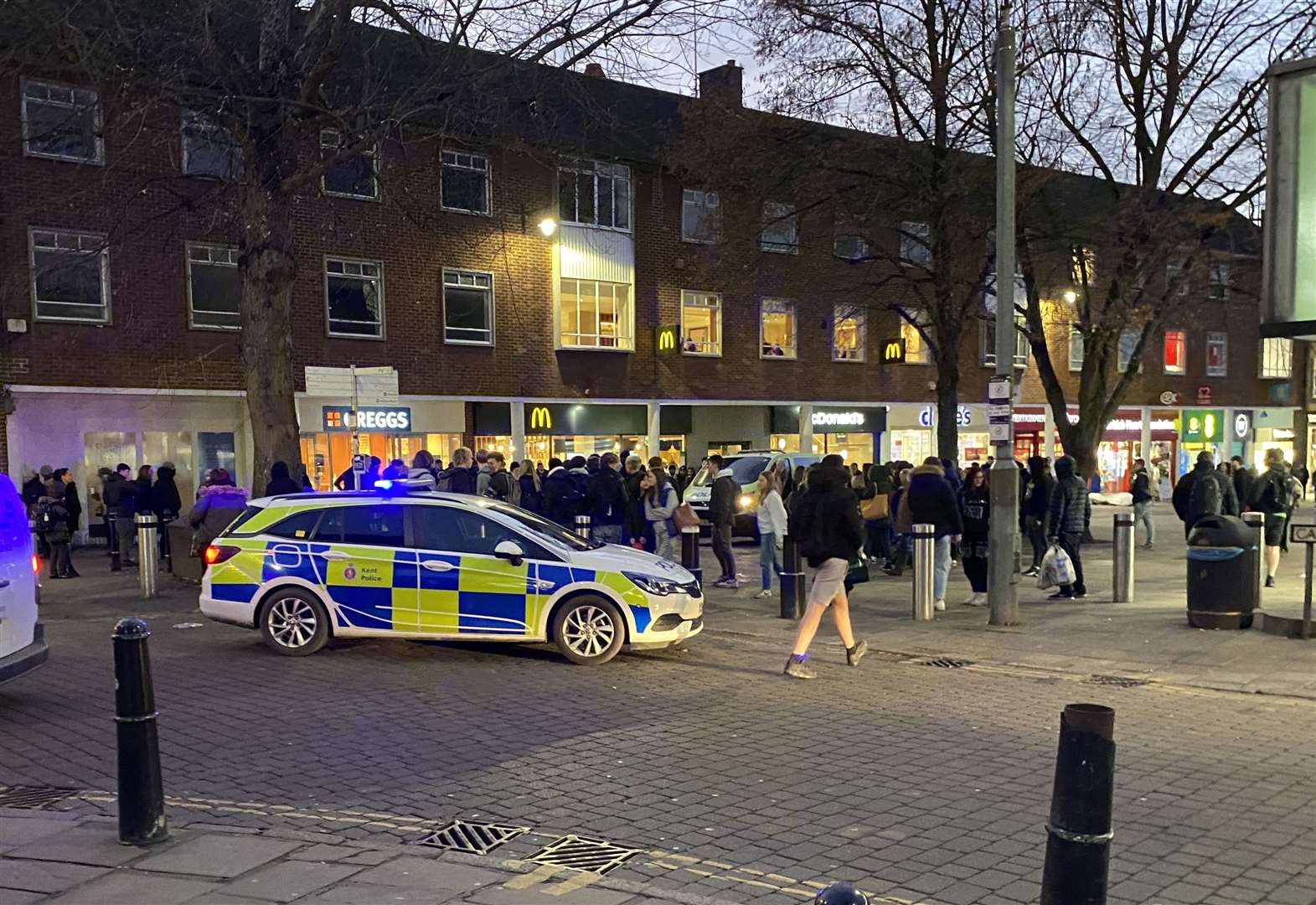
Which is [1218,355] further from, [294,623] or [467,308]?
[294,623]

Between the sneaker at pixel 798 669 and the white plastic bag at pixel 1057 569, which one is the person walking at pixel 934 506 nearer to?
the white plastic bag at pixel 1057 569

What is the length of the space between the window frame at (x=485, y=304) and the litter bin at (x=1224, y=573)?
17667mm

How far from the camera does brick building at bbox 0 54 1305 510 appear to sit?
62.8 ft

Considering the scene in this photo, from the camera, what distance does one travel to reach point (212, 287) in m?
21.9

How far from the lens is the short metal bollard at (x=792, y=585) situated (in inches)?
463

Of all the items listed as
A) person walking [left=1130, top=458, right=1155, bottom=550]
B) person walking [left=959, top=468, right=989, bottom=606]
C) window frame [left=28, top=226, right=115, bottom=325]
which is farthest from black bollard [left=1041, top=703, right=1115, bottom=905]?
window frame [left=28, top=226, right=115, bottom=325]

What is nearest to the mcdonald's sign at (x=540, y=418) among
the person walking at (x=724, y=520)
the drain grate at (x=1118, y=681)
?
the person walking at (x=724, y=520)

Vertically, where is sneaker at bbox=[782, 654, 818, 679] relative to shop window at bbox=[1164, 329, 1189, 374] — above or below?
below

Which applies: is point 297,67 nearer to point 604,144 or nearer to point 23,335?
point 23,335

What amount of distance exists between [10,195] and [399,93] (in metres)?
10.7

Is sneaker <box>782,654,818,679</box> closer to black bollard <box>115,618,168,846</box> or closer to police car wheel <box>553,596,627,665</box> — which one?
police car wheel <box>553,596,627,665</box>

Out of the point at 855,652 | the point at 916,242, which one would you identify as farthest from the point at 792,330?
the point at 855,652

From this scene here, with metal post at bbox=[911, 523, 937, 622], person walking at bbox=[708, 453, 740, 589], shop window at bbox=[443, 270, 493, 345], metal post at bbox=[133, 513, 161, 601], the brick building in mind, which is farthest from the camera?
shop window at bbox=[443, 270, 493, 345]

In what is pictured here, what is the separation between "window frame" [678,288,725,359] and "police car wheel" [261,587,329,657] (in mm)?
19487
